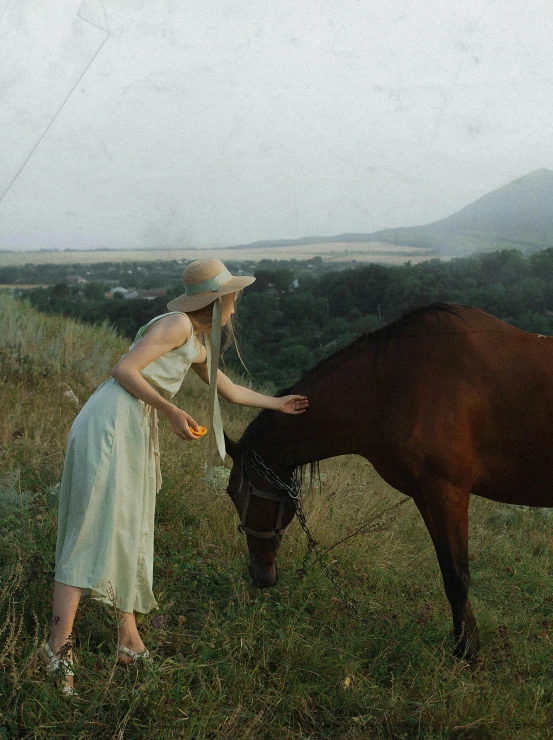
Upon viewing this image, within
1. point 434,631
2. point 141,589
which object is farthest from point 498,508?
point 141,589

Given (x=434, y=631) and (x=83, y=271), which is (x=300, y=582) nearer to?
(x=434, y=631)

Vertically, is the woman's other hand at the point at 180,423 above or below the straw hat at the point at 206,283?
below

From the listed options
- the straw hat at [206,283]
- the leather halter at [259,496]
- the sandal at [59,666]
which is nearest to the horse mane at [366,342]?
the leather halter at [259,496]

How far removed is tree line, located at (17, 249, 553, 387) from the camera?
3475 mm

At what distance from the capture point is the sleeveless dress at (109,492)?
8.62 feet

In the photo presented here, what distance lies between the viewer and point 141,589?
2895mm

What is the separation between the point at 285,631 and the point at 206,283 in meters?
1.67

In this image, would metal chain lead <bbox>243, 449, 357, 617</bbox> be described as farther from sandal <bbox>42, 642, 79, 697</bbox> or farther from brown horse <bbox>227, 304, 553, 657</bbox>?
sandal <bbox>42, 642, 79, 697</bbox>

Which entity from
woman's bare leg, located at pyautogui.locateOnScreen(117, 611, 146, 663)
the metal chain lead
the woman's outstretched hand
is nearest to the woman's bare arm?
the woman's outstretched hand

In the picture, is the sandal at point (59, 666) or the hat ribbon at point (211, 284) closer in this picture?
the sandal at point (59, 666)

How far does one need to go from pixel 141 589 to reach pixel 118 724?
2.19ft

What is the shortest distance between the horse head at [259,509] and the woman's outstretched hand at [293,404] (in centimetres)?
38

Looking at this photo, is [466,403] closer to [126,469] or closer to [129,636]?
[126,469]

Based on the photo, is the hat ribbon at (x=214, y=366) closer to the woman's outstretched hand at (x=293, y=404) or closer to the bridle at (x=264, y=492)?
the woman's outstretched hand at (x=293, y=404)
